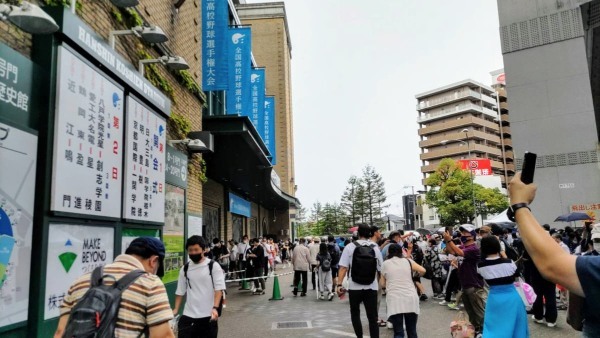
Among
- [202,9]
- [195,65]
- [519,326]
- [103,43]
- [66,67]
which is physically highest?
[202,9]

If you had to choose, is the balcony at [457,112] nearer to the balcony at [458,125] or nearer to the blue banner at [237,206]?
the balcony at [458,125]

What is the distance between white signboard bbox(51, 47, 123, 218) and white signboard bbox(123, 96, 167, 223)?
327 millimetres

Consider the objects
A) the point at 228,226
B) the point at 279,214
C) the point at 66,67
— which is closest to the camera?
the point at 66,67

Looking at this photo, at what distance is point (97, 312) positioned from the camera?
2498 mm

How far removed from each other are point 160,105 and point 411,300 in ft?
18.7

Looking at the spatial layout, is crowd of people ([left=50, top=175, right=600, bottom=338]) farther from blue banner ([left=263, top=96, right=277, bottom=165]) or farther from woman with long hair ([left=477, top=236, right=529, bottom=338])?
blue banner ([left=263, top=96, right=277, bottom=165])

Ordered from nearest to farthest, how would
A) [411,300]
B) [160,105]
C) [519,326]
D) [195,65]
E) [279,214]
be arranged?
[519,326] → [411,300] → [160,105] → [195,65] → [279,214]

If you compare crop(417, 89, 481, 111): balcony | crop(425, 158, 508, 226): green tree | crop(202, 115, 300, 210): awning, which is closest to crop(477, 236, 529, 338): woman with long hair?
crop(202, 115, 300, 210): awning

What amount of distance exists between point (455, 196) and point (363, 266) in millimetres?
56820

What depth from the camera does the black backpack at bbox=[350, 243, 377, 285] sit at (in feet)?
21.9

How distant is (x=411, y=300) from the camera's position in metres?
6.40

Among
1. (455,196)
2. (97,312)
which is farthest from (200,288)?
(455,196)

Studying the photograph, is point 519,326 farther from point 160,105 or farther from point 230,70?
point 230,70

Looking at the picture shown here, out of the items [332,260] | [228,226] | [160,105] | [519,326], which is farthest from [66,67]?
[228,226]
